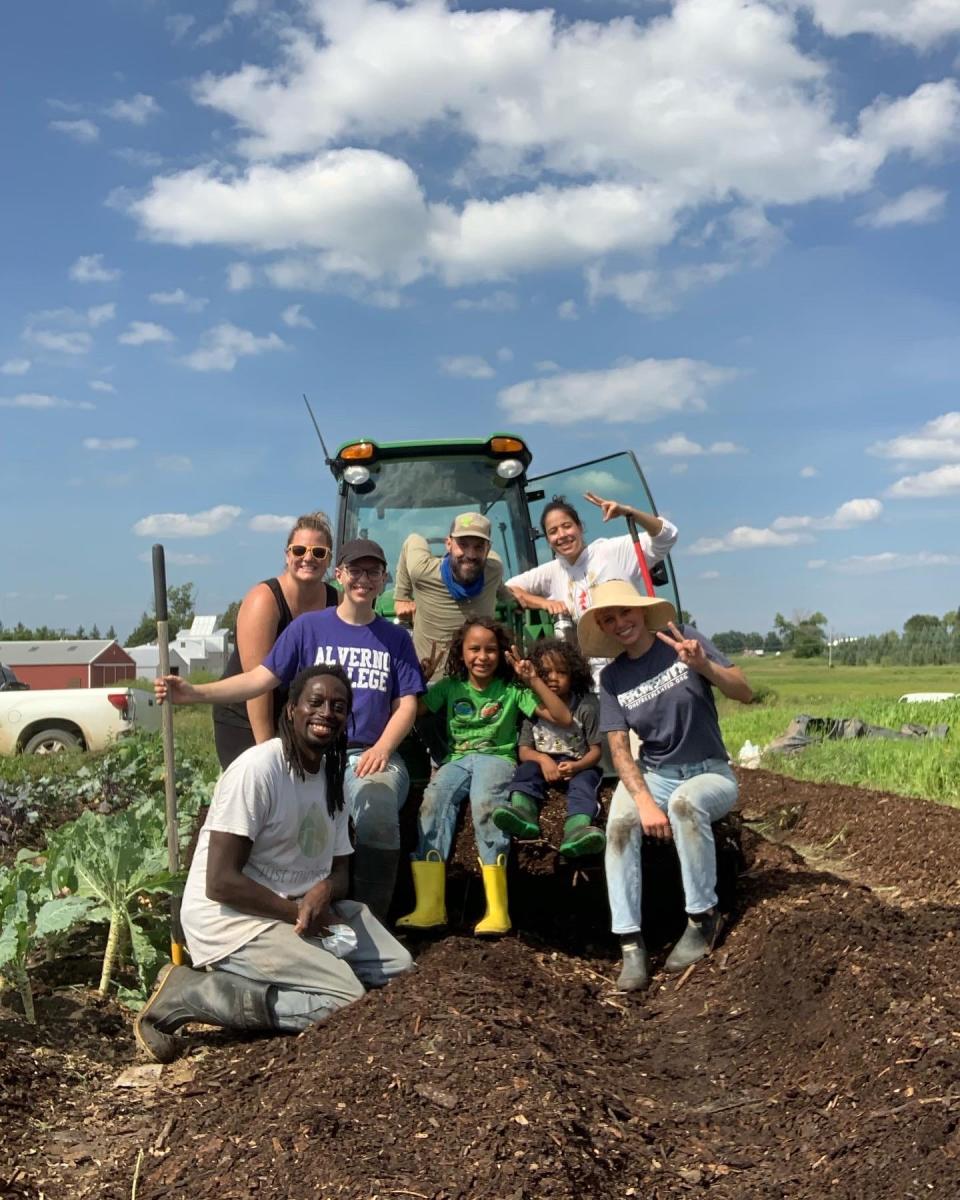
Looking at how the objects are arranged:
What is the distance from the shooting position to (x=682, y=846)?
187 inches

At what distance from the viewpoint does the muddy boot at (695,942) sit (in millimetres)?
4777

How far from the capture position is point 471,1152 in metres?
2.81

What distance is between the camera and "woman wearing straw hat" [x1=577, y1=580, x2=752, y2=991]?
4758mm

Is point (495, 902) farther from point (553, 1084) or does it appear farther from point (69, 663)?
point (69, 663)

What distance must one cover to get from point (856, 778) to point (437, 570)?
6.17 metres

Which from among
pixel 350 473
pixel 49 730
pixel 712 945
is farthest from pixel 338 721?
pixel 49 730

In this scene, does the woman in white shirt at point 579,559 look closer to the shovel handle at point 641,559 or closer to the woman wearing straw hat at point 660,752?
the shovel handle at point 641,559

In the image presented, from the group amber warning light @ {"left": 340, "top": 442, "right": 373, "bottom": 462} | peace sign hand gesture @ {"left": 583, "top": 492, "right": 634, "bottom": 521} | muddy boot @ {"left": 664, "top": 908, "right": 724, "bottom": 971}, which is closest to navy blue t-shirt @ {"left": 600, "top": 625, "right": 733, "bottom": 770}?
muddy boot @ {"left": 664, "top": 908, "right": 724, "bottom": 971}

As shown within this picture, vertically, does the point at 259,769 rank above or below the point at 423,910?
above

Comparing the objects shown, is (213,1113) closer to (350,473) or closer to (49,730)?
(350,473)

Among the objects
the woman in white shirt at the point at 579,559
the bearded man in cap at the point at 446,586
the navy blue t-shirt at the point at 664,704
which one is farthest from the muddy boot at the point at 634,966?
the woman in white shirt at the point at 579,559

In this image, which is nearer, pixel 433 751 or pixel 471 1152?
pixel 471 1152

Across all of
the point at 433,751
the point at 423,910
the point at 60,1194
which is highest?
the point at 433,751

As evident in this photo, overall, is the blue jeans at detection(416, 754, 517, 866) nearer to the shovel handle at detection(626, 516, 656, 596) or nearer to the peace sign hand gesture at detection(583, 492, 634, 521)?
the shovel handle at detection(626, 516, 656, 596)
